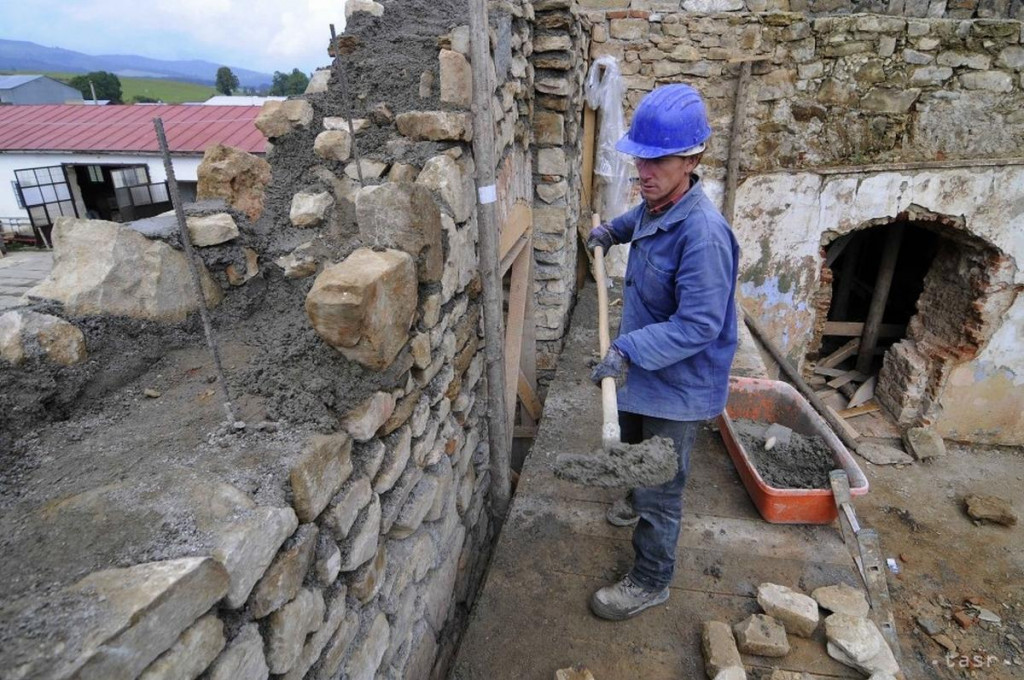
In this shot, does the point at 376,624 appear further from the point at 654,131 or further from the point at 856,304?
the point at 856,304

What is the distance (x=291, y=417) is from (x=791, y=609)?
2144mm

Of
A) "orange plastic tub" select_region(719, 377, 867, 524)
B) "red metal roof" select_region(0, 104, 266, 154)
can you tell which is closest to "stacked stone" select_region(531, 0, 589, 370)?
"orange plastic tub" select_region(719, 377, 867, 524)

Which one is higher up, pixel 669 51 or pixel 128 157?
pixel 669 51

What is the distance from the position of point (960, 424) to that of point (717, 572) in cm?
696

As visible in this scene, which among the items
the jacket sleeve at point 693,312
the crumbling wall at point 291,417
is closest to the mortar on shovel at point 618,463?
the jacket sleeve at point 693,312

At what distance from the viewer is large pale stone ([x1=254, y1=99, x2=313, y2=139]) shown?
2443 mm

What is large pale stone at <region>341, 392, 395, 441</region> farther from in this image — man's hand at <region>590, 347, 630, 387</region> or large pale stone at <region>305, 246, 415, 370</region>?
man's hand at <region>590, 347, 630, 387</region>

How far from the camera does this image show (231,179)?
2.25 meters

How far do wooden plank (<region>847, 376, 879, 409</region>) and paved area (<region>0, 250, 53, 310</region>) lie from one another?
29.4 feet

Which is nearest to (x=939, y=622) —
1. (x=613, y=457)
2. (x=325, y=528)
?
(x=613, y=457)

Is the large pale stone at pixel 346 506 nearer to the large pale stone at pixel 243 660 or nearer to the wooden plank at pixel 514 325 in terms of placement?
the large pale stone at pixel 243 660

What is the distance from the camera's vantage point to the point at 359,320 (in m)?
1.52

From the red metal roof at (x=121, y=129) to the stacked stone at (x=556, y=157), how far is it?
293 inches

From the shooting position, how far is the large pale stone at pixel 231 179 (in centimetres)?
223
